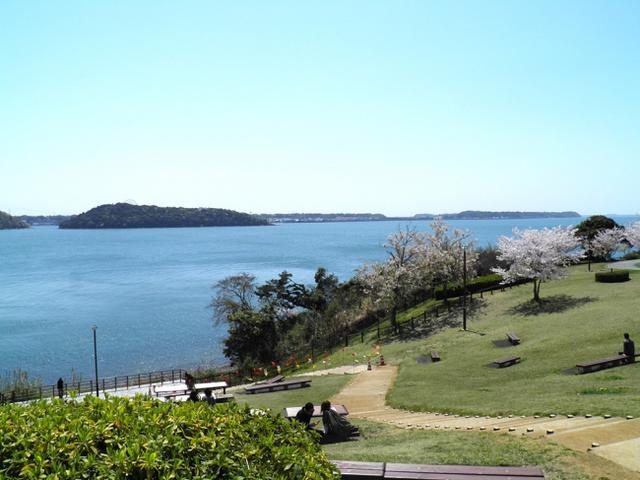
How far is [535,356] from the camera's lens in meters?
23.8

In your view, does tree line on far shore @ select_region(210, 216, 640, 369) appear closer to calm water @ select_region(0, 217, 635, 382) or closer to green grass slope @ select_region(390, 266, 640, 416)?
green grass slope @ select_region(390, 266, 640, 416)

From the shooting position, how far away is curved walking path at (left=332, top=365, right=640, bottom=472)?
9.30m

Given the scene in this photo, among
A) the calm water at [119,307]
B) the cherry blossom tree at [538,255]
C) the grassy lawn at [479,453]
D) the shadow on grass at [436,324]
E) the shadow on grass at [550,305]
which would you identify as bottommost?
the calm water at [119,307]

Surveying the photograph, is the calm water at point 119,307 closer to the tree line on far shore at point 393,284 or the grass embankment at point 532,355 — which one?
the tree line on far shore at point 393,284

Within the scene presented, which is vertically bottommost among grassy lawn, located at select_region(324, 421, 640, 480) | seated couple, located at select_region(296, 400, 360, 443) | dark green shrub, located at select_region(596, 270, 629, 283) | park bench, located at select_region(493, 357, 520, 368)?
park bench, located at select_region(493, 357, 520, 368)

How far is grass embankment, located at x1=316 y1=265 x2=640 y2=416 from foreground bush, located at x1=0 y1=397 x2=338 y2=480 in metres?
9.80

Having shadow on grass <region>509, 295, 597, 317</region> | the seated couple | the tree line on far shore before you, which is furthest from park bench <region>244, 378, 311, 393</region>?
the tree line on far shore

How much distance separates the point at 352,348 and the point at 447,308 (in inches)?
357

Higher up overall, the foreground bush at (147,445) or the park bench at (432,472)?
the foreground bush at (147,445)

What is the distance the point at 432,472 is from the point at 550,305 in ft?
98.6

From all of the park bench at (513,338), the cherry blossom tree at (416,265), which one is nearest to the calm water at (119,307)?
the cherry blossom tree at (416,265)

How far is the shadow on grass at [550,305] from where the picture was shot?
33.8m

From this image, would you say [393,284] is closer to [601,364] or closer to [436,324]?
[436,324]

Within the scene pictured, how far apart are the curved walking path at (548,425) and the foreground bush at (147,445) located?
618 cm
